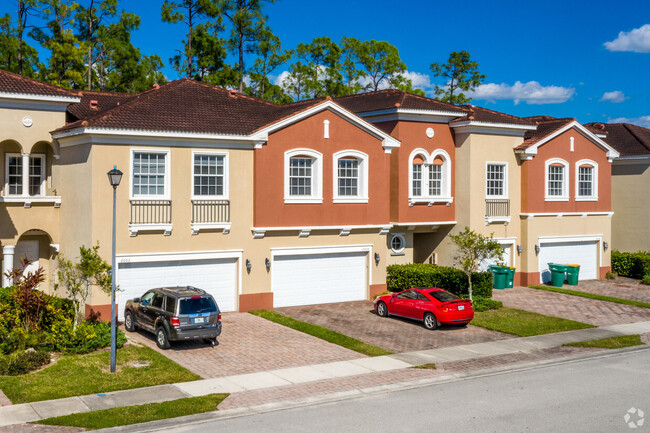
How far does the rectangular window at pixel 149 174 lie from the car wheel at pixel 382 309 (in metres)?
8.69

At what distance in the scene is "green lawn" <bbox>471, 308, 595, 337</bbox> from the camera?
23.6 meters

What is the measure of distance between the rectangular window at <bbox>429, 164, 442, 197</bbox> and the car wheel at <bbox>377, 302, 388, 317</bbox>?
7467 mm

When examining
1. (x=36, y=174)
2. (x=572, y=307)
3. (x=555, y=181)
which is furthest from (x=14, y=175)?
(x=555, y=181)

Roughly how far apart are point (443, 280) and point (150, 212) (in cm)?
1181

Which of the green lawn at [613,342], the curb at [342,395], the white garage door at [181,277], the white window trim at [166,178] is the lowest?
the curb at [342,395]

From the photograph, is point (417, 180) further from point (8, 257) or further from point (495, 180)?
point (8, 257)

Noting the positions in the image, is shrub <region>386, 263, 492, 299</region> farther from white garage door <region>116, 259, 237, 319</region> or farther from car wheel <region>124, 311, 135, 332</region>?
car wheel <region>124, 311, 135, 332</region>

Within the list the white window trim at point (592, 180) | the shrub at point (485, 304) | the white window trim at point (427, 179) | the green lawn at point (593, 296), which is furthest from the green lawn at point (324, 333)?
the white window trim at point (592, 180)

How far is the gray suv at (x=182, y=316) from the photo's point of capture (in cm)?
1909

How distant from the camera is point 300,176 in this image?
1035 inches

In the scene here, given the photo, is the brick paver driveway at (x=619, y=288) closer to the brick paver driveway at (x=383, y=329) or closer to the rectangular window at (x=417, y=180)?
the rectangular window at (x=417, y=180)

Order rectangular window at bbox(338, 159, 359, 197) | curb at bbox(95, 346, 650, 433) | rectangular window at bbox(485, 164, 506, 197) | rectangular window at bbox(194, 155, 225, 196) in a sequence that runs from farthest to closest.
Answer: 1. rectangular window at bbox(485, 164, 506, 197)
2. rectangular window at bbox(338, 159, 359, 197)
3. rectangular window at bbox(194, 155, 225, 196)
4. curb at bbox(95, 346, 650, 433)

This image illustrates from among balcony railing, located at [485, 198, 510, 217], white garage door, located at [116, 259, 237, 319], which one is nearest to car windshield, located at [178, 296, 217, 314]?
white garage door, located at [116, 259, 237, 319]

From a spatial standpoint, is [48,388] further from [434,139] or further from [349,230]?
[434,139]
